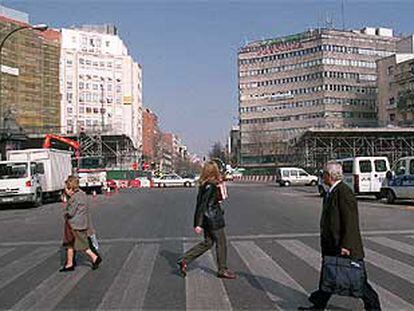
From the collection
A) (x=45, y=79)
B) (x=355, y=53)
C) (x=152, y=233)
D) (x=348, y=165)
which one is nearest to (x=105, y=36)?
(x=45, y=79)

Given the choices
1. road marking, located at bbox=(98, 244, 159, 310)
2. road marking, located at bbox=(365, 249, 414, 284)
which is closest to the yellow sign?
road marking, located at bbox=(98, 244, 159, 310)

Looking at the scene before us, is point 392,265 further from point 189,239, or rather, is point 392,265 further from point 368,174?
point 368,174

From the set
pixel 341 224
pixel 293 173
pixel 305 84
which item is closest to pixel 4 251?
pixel 341 224

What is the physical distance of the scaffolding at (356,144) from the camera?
80312 millimetres

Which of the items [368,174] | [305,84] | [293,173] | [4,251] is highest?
[305,84]

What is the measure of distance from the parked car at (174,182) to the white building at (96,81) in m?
45.0

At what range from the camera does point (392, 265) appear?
376 inches

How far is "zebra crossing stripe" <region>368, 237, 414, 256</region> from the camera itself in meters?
11.2

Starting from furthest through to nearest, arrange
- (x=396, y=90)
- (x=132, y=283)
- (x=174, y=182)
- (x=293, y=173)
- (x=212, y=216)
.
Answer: (x=396, y=90)
(x=174, y=182)
(x=293, y=173)
(x=212, y=216)
(x=132, y=283)

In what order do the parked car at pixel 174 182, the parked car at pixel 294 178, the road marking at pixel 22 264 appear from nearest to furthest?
the road marking at pixel 22 264 < the parked car at pixel 294 178 < the parked car at pixel 174 182

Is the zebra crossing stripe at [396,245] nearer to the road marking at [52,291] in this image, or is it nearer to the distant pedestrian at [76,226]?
the distant pedestrian at [76,226]

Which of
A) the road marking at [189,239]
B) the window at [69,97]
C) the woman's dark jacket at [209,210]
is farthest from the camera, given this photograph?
the window at [69,97]

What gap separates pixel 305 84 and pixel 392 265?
119311mm

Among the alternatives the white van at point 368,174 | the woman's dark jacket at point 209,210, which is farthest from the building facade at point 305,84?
the woman's dark jacket at point 209,210
